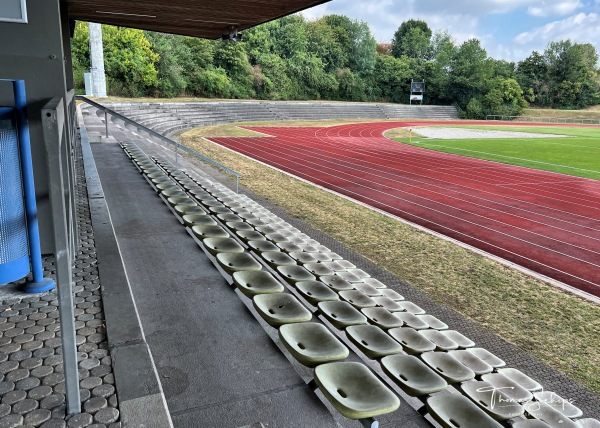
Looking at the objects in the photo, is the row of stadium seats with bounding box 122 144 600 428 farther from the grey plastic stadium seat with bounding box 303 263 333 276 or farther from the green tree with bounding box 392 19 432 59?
the green tree with bounding box 392 19 432 59

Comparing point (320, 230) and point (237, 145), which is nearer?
point (320, 230)

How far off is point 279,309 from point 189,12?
23.8ft

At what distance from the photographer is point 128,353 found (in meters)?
3.80

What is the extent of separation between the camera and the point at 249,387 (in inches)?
142

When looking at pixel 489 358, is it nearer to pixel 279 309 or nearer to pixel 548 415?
pixel 548 415

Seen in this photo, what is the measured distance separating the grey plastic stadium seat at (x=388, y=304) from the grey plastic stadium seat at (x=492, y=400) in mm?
1569

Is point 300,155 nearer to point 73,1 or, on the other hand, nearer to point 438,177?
point 438,177

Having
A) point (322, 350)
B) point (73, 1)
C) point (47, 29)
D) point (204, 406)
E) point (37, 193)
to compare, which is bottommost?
point (204, 406)

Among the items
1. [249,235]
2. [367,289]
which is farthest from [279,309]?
[249,235]

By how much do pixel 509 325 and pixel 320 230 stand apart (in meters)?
4.60

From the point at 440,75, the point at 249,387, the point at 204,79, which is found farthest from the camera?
the point at 440,75

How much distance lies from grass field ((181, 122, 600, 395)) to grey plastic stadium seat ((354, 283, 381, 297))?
1338mm

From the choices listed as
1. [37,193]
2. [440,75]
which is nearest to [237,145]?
[37,193]

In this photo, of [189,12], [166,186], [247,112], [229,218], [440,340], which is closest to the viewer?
[440,340]
